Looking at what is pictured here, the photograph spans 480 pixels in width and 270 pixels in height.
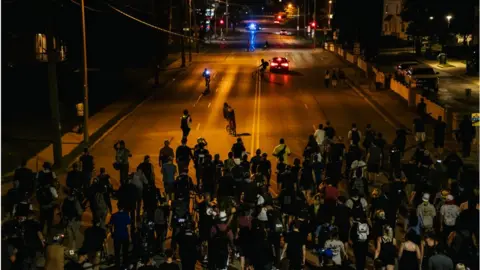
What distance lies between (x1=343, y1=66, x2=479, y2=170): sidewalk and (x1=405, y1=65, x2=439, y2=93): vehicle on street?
250 cm

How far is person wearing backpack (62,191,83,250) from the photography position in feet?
43.5

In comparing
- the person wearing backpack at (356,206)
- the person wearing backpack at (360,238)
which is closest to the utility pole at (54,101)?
the person wearing backpack at (356,206)

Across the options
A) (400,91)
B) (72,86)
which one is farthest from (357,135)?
(72,86)

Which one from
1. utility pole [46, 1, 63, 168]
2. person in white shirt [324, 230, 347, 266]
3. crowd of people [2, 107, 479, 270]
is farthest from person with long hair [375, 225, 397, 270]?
utility pole [46, 1, 63, 168]

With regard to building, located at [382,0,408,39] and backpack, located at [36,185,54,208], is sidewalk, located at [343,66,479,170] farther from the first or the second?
building, located at [382,0,408,39]

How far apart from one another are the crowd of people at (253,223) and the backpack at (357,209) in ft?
0.13

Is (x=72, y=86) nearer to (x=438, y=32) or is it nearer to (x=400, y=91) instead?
(x=400, y=91)

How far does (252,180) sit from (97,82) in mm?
37247

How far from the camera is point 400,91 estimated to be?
4041 centimetres

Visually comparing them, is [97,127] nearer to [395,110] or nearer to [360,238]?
[395,110]

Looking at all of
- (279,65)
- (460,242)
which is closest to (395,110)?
(279,65)

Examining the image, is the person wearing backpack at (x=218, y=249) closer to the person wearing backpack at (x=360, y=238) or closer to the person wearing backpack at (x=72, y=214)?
the person wearing backpack at (x=360, y=238)

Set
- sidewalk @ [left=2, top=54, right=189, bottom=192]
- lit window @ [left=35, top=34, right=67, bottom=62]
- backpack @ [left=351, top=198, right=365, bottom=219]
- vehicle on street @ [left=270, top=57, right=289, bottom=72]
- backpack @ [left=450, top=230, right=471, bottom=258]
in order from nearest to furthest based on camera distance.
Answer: backpack @ [left=450, top=230, right=471, bottom=258] < backpack @ [left=351, top=198, right=365, bottom=219] < sidewalk @ [left=2, top=54, right=189, bottom=192] < lit window @ [left=35, top=34, right=67, bottom=62] < vehicle on street @ [left=270, top=57, right=289, bottom=72]

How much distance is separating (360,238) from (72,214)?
5.49m
